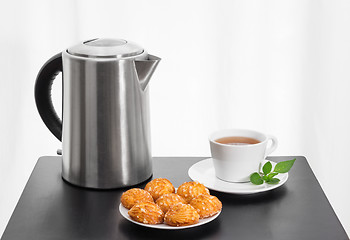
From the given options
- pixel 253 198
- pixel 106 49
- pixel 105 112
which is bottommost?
pixel 253 198

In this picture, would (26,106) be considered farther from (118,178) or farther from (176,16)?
(118,178)

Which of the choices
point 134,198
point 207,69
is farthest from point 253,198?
point 207,69

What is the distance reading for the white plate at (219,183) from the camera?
117 centimetres

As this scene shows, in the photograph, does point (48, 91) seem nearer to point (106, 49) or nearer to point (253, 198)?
point (106, 49)

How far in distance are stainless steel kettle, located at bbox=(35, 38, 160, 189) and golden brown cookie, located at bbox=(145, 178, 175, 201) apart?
90 mm

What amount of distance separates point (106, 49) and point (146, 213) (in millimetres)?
329

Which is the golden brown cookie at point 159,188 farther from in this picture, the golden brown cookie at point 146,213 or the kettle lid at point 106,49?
the kettle lid at point 106,49

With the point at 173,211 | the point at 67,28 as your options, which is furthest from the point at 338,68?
the point at 173,211

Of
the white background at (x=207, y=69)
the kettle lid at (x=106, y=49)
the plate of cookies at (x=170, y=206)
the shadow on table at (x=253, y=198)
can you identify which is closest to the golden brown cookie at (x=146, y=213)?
the plate of cookies at (x=170, y=206)

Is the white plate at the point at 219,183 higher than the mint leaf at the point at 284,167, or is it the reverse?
the mint leaf at the point at 284,167

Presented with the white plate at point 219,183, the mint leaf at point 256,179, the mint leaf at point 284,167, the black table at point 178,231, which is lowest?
the black table at point 178,231

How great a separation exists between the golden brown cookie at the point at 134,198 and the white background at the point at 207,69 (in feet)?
2.68

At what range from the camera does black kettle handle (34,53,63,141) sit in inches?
49.0

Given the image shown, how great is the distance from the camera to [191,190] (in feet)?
3.63
